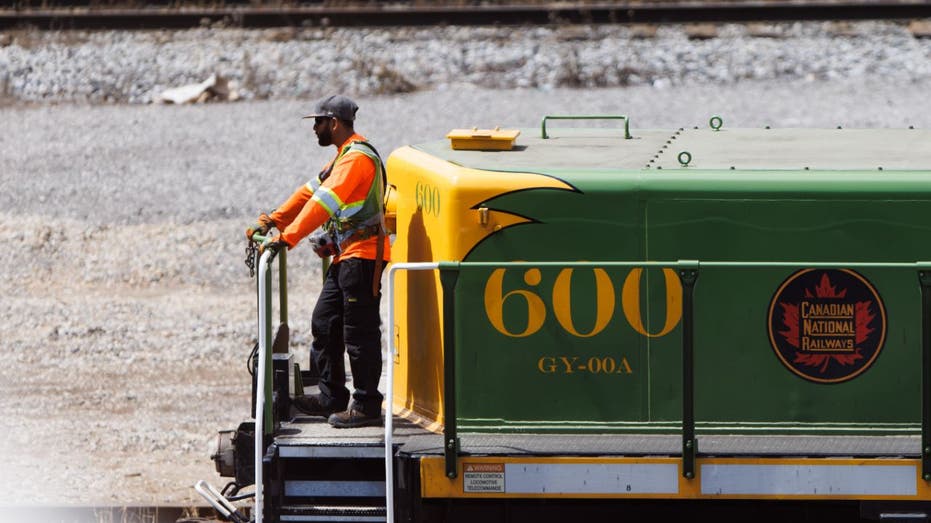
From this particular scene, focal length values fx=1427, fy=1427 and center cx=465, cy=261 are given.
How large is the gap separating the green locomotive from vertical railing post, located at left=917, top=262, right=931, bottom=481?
70 mm

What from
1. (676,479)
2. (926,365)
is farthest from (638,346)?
(926,365)

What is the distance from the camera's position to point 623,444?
5.83m

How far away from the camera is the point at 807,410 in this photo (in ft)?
19.5

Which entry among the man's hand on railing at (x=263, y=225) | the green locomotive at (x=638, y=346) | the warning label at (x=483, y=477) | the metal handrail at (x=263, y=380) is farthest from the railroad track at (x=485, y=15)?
the warning label at (x=483, y=477)

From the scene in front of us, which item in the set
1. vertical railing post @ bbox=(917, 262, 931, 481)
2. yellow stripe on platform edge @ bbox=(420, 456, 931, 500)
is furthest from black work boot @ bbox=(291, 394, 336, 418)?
vertical railing post @ bbox=(917, 262, 931, 481)

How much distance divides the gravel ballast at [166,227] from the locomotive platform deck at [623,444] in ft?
8.98

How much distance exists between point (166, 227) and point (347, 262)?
8.25 metres

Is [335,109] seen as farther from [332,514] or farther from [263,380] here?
[332,514]

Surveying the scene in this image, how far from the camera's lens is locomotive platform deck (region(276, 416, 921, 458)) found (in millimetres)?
5707

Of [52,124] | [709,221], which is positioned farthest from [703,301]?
[52,124]

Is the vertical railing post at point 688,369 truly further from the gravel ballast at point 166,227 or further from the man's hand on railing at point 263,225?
the gravel ballast at point 166,227

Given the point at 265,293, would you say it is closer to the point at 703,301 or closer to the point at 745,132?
the point at 703,301

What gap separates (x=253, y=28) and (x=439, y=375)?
1318cm

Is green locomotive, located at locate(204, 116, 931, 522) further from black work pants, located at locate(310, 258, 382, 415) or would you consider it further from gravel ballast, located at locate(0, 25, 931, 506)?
gravel ballast, located at locate(0, 25, 931, 506)
